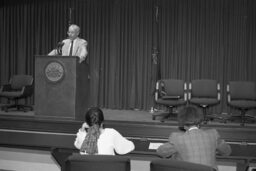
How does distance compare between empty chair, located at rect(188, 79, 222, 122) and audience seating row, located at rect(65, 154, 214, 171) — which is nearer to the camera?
audience seating row, located at rect(65, 154, 214, 171)

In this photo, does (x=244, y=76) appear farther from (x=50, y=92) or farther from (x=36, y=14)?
(x=36, y=14)

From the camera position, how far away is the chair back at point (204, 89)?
637cm

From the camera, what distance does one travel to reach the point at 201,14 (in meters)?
7.35

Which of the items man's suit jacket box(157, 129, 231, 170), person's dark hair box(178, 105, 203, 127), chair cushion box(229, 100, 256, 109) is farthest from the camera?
chair cushion box(229, 100, 256, 109)

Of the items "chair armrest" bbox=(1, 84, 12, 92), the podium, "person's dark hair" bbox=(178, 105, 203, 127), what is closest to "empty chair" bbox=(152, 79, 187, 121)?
the podium

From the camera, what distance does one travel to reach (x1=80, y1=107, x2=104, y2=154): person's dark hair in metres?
2.51

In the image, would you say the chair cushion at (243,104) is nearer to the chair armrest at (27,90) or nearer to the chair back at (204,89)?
the chair back at (204,89)

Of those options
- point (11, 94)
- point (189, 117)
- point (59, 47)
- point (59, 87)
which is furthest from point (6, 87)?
point (189, 117)

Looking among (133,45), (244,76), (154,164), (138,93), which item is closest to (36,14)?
(133,45)

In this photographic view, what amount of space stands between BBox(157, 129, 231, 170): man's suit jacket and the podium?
8.52 feet

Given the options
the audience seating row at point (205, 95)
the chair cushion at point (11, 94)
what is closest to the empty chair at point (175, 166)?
the audience seating row at point (205, 95)

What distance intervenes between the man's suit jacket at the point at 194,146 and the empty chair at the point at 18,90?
5.26 metres

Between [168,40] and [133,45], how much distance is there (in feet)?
2.68

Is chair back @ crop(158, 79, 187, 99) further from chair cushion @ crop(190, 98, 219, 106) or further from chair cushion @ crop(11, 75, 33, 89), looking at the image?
chair cushion @ crop(11, 75, 33, 89)
